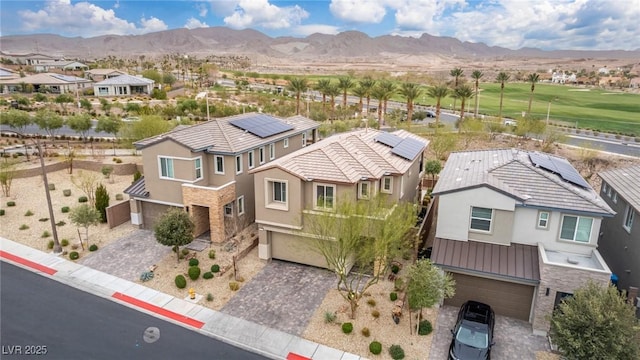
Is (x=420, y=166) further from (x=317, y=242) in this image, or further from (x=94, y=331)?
(x=94, y=331)

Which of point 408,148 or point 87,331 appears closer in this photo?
point 87,331

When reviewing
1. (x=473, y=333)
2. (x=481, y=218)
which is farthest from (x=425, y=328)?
(x=481, y=218)

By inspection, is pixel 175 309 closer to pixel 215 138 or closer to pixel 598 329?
pixel 215 138

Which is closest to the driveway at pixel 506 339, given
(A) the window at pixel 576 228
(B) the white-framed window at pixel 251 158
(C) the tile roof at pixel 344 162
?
(A) the window at pixel 576 228

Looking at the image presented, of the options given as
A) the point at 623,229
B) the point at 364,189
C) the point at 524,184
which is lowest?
the point at 623,229

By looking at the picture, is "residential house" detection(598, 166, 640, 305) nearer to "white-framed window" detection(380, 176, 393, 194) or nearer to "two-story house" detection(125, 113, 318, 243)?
"white-framed window" detection(380, 176, 393, 194)

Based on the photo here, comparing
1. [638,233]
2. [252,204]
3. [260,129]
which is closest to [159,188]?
[252,204]

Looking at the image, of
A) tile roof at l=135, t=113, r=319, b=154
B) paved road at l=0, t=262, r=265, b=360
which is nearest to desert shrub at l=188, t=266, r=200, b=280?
paved road at l=0, t=262, r=265, b=360
